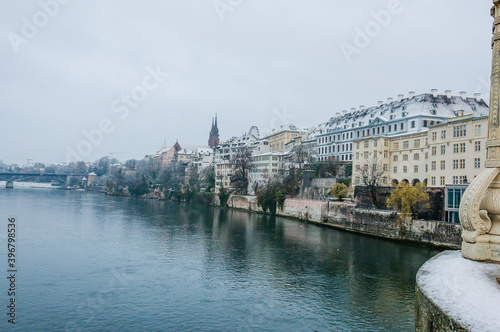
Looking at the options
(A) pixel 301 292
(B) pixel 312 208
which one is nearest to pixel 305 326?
(A) pixel 301 292

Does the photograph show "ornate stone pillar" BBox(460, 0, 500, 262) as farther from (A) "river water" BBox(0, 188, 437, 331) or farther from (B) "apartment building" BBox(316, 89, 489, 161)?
(B) "apartment building" BBox(316, 89, 489, 161)

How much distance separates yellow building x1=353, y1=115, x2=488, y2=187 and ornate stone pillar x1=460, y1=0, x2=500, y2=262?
70.2ft

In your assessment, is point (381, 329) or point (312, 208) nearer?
point (381, 329)

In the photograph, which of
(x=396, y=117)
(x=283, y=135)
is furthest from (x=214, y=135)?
(x=396, y=117)

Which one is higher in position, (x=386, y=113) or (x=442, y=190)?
(x=386, y=113)

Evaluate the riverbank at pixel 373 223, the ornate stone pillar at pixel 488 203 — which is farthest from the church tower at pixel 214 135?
the ornate stone pillar at pixel 488 203

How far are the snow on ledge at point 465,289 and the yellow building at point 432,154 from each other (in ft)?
74.4

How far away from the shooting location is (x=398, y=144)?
4069 centimetres

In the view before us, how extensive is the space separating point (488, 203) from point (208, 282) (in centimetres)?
1300

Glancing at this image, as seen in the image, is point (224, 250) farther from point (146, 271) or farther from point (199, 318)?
point (199, 318)

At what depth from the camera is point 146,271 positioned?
20516mm

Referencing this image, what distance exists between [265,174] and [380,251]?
36.8m

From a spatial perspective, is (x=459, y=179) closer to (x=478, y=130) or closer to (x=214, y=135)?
(x=478, y=130)

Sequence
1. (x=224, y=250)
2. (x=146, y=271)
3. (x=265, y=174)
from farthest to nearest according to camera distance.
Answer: (x=265, y=174) < (x=224, y=250) < (x=146, y=271)
